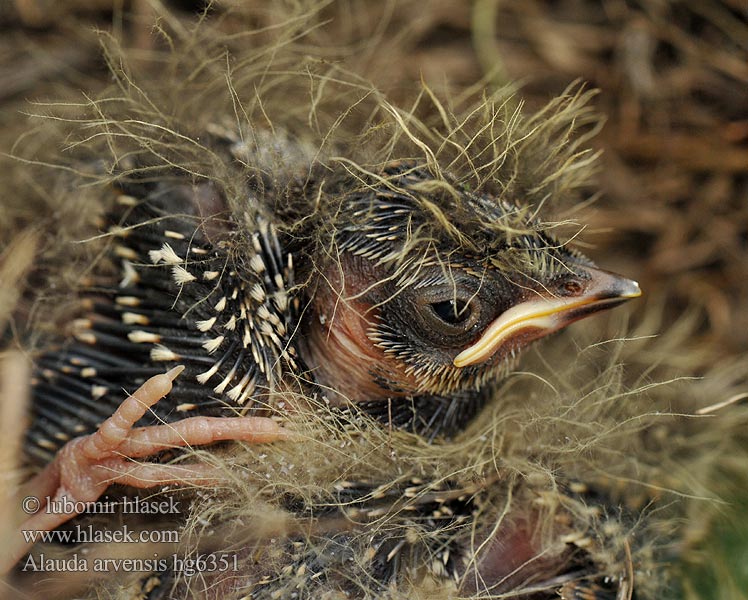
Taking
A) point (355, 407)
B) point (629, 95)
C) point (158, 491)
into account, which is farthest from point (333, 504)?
point (629, 95)

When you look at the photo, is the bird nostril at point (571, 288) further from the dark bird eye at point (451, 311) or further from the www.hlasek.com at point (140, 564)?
the www.hlasek.com at point (140, 564)

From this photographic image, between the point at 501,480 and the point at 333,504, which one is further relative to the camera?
the point at 501,480

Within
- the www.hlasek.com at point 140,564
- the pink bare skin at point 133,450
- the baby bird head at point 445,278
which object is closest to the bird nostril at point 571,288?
the baby bird head at point 445,278

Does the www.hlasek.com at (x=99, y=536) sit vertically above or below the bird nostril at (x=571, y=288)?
below

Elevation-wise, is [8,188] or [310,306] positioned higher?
[8,188]

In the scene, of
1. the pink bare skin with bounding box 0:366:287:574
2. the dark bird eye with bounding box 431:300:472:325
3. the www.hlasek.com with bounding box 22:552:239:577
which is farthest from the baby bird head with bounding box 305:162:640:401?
the www.hlasek.com with bounding box 22:552:239:577

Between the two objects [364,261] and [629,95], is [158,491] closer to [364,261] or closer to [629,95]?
[364,261]
